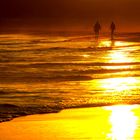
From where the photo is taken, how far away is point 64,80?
18.6 metres

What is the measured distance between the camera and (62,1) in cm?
9350

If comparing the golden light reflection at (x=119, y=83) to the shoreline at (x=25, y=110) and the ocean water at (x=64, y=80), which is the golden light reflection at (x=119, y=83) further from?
the shoreline at (x=25, y=110)

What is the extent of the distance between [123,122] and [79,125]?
2.99ft

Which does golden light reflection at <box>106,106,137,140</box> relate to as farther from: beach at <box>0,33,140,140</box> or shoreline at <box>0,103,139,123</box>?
shoreline at <box>0,103,139,123</box>

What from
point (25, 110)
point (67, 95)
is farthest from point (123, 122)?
point (67, 95)

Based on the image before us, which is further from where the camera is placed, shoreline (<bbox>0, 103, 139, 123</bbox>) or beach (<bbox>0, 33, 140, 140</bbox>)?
shoreline (<bbox>0, 103, 139, 123</bbox>)

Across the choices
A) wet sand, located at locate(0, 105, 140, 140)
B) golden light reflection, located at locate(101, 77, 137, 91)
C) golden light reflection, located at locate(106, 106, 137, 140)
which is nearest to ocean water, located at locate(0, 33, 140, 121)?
golden light reflection, located at locate(101, 77, 137, 91)

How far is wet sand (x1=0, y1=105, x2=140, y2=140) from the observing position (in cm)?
1091

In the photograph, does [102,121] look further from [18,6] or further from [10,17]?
[18,6]

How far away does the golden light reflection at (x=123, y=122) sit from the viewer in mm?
10969

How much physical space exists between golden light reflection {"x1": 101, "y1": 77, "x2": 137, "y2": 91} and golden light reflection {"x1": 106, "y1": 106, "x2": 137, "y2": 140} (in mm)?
2854

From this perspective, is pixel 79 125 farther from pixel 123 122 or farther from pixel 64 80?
pixel 64 80

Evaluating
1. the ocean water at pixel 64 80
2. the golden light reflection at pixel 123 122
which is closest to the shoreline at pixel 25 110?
the ocean water at pixel 64 80

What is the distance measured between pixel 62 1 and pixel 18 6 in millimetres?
9203
